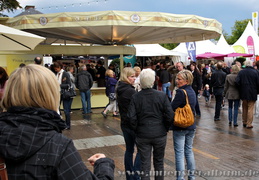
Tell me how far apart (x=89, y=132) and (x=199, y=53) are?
65.1 ft

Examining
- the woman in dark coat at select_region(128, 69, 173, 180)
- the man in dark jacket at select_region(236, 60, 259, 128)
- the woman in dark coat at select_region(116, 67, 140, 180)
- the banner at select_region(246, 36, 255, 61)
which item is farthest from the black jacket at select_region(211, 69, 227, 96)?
the banner at select_region(246, 36, 255, 61)

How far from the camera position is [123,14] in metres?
9.62

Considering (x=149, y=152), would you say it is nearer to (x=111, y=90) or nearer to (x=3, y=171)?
(x=3, y=171)

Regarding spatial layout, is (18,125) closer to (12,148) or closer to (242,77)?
(12,148)

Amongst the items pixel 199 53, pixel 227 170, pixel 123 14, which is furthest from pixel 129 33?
pixel 199 53

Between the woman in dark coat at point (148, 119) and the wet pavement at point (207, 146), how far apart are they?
991 millimetres

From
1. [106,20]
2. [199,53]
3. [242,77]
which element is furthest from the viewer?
[199,53]

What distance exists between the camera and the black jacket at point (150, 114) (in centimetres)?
360

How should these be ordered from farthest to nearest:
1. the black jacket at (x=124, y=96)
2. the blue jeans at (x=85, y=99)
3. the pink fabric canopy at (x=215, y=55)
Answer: the pink fabric canopy at (x=215, y=55) < the blue jeans at (x=85, y=99) < the black jacket at (x=124, y=96)

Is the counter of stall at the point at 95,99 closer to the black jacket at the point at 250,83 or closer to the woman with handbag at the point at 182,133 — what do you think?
the black jacket at the point at 250,83

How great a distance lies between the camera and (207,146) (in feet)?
20.2

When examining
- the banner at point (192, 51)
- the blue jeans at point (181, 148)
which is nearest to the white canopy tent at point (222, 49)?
the banner at point (192, 51)

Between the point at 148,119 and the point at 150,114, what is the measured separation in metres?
0.07

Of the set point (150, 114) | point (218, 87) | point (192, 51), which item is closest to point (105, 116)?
point (218, 87)
